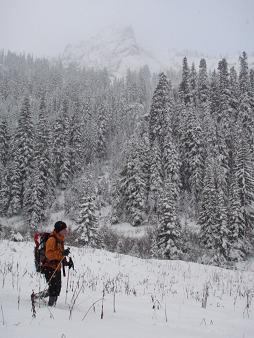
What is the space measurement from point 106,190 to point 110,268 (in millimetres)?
45295

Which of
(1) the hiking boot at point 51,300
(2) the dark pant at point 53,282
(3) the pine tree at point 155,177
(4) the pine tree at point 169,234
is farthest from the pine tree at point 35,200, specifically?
(1) the hiking boot at point 51,300

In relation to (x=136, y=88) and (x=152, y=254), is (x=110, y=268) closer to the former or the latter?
(x=152, y=254)

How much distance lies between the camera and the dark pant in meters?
5.93

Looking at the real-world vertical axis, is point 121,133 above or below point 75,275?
above

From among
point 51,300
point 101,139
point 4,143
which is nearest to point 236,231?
point 51,300

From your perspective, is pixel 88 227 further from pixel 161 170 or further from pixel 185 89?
pixel 185 89

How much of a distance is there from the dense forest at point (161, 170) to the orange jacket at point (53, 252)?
2976 cm

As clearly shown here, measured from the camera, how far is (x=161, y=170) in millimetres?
50750

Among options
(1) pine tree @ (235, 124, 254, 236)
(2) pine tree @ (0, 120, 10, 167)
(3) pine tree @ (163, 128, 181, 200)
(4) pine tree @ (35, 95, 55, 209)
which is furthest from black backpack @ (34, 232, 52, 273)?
(2) pine tree @ (0, 120, 10, 167)

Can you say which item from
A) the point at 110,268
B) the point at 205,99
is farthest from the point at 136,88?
the point at 110,268

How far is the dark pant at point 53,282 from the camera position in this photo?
593cm

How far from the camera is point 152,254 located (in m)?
36.1

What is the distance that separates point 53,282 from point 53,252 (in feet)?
1.84

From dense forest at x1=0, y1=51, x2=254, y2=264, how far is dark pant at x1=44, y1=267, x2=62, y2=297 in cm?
2971
